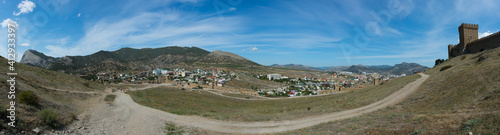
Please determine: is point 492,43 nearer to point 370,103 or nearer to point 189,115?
point 370,103

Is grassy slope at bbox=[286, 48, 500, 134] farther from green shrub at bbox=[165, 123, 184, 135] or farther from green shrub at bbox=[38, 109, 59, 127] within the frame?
green shrub at bbox=[38, 109, 59, 127]

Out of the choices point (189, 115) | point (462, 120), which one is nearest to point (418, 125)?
point (462, 120)

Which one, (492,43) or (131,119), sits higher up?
(492,43)

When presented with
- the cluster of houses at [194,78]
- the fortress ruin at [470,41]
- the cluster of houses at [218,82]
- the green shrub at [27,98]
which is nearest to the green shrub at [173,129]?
the green shrub at [27,98]

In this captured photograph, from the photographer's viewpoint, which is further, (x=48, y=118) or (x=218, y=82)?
(x=218, y=82)

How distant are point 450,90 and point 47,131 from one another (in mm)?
23500

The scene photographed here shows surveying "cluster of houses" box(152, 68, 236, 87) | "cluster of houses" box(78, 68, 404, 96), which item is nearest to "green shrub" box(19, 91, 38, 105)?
"cluster of houses" box(78, 68, 404, 96)

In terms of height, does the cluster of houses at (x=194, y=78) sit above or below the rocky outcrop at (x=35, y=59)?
below

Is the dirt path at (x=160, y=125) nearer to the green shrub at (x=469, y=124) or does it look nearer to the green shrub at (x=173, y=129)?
the green shrub at (x=173, y=129)

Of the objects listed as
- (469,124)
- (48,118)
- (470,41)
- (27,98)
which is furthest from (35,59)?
(470,41)

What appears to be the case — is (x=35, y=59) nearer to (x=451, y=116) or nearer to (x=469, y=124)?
(x=451, y=116)

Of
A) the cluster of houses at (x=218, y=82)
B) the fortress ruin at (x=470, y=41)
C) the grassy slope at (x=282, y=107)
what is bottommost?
the cluster of houses at (x=218, y=82)

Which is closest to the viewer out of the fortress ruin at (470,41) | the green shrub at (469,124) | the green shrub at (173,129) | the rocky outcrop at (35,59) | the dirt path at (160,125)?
the green shrub at (469,124)

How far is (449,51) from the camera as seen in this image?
42.4m
